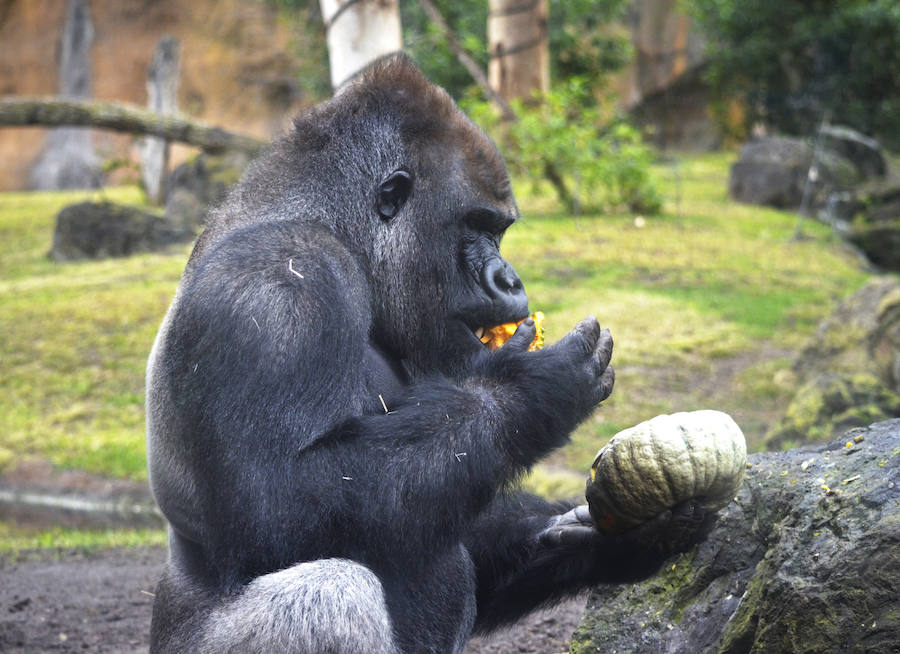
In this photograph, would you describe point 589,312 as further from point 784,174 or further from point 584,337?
point 784,174

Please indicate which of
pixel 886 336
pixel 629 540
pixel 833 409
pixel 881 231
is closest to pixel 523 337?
pixel 629 540

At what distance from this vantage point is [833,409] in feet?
20.2

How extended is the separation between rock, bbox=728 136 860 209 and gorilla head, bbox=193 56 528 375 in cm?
1396

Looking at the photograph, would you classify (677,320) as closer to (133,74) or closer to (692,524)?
(692,524)

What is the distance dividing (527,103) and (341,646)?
532 inches

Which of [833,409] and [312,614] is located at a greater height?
[312,614]

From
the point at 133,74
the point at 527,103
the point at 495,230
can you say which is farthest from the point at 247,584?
the point at 133,74

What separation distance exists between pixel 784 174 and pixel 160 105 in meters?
11.1

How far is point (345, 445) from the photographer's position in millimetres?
2602

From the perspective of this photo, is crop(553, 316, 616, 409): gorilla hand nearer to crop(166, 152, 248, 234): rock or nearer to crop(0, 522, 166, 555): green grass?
crop(0, 522, 166, 555): green grass

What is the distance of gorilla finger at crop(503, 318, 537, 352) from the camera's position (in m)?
2.85

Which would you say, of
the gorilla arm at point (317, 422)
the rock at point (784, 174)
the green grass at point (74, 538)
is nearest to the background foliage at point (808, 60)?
the rock at point (784, 174)

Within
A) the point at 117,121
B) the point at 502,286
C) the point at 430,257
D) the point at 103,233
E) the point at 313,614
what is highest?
the point at 117,121

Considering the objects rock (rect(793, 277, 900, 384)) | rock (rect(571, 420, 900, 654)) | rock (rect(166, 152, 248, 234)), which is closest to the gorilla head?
rock (rect(571, 420, 900, 654))
